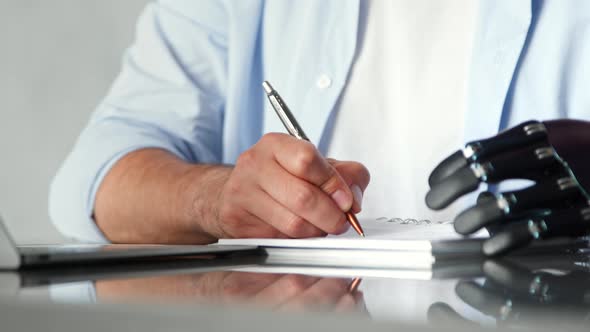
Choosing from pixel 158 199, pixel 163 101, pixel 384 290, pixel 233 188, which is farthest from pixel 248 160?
pixel 163 101

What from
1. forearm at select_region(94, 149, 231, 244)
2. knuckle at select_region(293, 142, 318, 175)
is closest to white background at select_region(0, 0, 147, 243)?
forearm at select_region(94, 149, 231, 244)

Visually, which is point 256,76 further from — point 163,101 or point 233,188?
point 233,188

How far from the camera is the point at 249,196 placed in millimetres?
708

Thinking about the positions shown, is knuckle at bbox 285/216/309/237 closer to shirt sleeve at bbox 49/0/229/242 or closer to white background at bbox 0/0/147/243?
shirt sleeve at bbox 49/0/229/242

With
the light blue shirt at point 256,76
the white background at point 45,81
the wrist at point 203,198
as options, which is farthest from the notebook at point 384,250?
the white background at point 45,81

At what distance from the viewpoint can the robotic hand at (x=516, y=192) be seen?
1.57ft

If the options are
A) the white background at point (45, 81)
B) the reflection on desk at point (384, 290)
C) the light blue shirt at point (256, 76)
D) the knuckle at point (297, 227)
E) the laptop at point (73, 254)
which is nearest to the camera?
the reflection on desk at point (384, 290)

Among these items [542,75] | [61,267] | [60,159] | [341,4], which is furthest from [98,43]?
[61,267]

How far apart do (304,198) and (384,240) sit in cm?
15

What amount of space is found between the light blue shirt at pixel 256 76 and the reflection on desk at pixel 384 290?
592 mm

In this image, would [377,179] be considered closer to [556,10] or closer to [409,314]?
[556,10]

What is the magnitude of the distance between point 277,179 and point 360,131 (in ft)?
1.56

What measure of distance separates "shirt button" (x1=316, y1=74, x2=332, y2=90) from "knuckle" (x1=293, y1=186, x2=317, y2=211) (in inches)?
20.0

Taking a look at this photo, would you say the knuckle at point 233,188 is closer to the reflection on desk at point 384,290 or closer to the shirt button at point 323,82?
the reflection on desk at point 384,290
